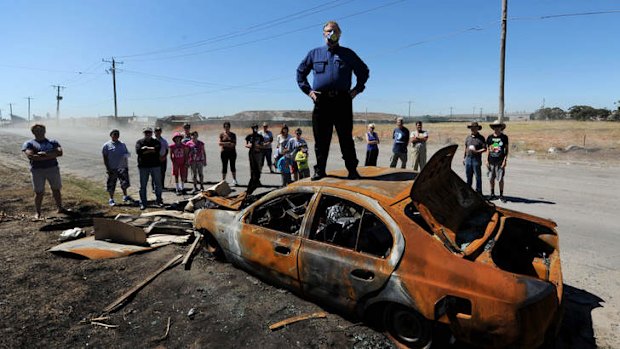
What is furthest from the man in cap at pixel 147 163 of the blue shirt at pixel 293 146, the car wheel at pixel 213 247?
the car wheel at pixel 213 247

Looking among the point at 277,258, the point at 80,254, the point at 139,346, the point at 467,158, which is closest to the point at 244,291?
the point at 277,258

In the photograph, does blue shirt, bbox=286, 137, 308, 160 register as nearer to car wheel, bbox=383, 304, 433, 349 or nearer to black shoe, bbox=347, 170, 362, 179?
black shoe, bbox=347, 170, 362, 179

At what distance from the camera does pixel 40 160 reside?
7.42 m

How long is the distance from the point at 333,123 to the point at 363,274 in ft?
7.21

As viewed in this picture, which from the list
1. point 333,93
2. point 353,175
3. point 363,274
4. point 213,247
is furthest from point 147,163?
point 363,274

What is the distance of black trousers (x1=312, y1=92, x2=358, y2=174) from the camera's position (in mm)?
4668

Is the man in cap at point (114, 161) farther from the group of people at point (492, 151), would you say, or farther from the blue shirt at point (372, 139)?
the group of people at point (492, 151)

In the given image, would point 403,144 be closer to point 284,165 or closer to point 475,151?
point 475,151

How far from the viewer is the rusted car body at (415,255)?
2.72 m

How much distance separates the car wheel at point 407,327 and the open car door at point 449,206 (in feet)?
2.02

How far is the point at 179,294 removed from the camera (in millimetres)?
4348

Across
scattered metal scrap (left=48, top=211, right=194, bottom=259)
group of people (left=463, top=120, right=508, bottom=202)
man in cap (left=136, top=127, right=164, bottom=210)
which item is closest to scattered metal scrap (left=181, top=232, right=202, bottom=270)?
scattered metal scrap (left=48, top=211, right=194, bottom=259)

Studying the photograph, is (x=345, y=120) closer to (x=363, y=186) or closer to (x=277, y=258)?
(x=363, y=186)

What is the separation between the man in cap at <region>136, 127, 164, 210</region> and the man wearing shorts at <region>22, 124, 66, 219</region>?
1.52 m
